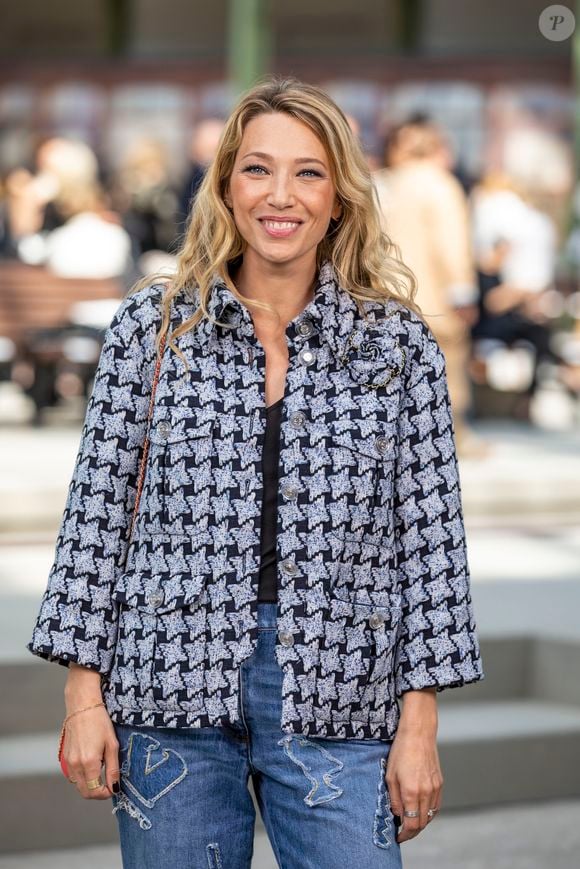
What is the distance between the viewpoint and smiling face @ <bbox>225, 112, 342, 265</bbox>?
2365mm

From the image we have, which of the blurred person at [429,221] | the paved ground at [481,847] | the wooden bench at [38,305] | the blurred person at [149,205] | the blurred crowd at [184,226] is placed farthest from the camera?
the blurred person at [149,205]

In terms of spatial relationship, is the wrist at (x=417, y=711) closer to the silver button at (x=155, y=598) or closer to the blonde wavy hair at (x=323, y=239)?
the silver button at (x=155, y=598)

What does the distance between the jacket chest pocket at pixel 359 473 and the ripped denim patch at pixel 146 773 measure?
0.40 m

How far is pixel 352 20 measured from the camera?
17938 mm

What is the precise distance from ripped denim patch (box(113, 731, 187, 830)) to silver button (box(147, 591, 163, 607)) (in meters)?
0.19

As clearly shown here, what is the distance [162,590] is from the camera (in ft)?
7.47

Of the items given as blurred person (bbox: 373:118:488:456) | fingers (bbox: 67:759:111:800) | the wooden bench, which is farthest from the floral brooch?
the wooden bench

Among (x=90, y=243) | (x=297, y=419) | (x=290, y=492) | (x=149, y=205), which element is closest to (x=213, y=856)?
(x=290, y=492)

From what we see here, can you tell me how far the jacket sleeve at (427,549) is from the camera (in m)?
2.35

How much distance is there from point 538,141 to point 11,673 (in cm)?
1412

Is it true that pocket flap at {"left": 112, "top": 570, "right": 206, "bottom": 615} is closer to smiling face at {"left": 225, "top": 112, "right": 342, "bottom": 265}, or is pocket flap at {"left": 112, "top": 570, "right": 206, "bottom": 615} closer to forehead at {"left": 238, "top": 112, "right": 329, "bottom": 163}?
smiling face at {"left": 225, "top": 112, "right": 342, "bottom": 265}

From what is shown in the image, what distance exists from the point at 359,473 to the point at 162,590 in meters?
0.33

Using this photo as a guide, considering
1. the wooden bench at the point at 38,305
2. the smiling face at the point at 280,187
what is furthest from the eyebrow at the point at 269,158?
the wooden bench at the point at 38,305

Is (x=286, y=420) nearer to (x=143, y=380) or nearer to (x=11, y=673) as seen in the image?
(x=143, y=380)
